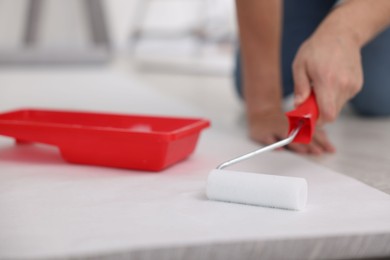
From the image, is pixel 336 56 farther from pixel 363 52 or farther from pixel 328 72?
pixel 363 52

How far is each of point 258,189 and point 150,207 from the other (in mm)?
137

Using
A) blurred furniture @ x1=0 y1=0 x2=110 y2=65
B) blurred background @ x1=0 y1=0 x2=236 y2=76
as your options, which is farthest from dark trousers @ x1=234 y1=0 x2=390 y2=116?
blurred furniture @ x1=0 y1=0 x2=110 y2=65

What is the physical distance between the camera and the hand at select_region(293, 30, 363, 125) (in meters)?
0.91

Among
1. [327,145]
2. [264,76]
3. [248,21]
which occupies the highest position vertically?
[248,21]

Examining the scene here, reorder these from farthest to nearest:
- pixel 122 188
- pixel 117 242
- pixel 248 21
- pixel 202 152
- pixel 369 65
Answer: pixel 369 65, pixel 248 21, pixel 202 152, pixel 122 188, pixel 117 242

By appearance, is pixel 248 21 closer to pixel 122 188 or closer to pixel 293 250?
pixel 122 188

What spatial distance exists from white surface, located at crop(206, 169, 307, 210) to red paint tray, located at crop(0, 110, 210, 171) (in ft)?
0.51

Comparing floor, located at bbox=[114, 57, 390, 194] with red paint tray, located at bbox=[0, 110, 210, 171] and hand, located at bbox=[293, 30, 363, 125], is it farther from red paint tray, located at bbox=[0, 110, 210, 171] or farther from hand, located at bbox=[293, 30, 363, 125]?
red paint tray, located at bbox=[0, 110, 210, 171]

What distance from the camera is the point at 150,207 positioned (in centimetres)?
75

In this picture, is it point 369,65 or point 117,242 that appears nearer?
point 117,242

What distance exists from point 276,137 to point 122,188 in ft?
1.43

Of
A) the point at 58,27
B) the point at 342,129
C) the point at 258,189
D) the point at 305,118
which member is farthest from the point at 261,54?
the point at 58,27

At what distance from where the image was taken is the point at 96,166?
974 millimetres

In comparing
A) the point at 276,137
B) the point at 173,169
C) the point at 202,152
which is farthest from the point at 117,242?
the point at 276,137
